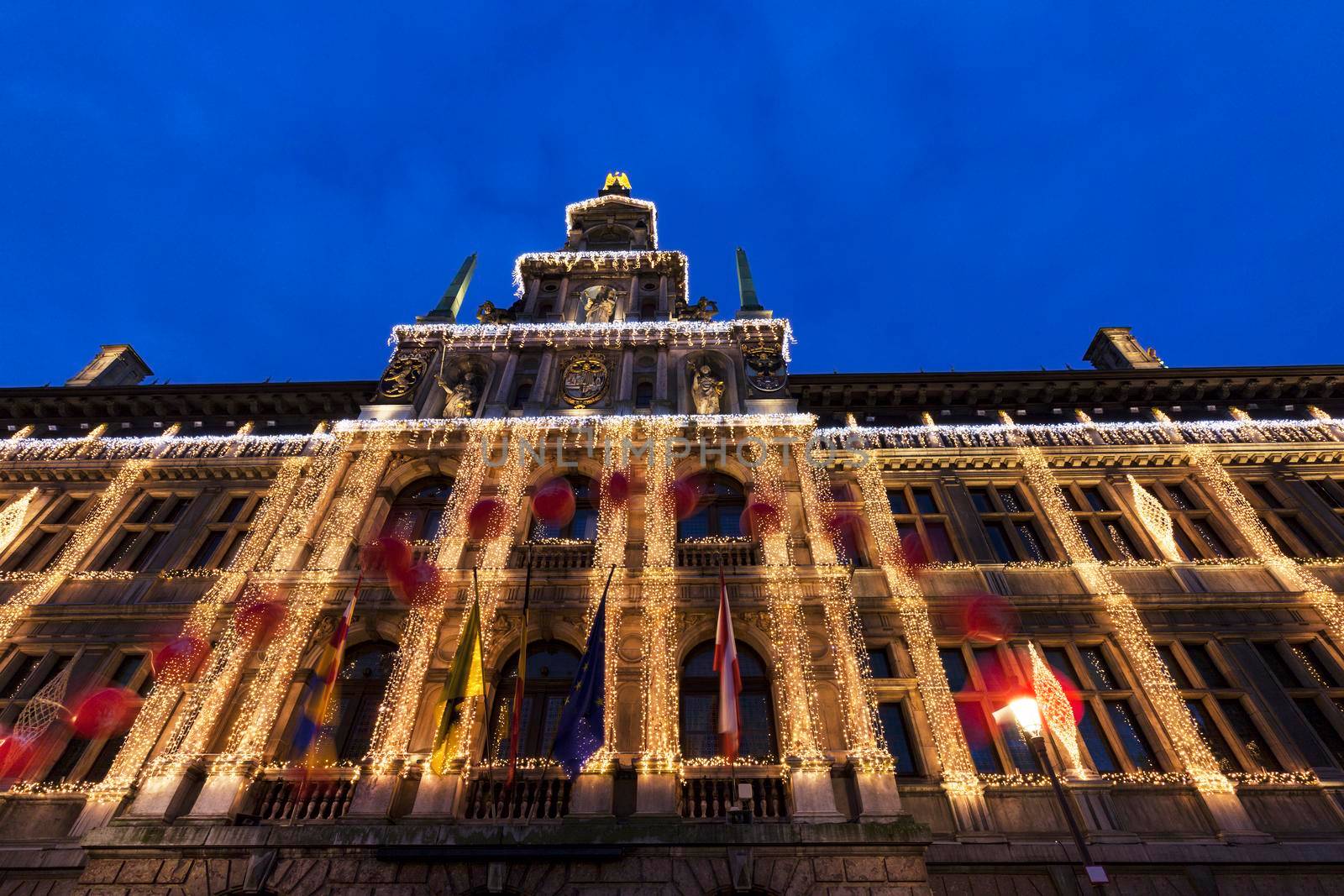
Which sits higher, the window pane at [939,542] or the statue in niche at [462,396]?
the statue in niche at [462,396]

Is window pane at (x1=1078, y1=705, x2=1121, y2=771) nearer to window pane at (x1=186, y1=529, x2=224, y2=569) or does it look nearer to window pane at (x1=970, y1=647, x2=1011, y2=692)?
window pane at (x1=970, y1=647, x2=1011, y2=692)

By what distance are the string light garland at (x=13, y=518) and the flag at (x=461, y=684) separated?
51.3 ft

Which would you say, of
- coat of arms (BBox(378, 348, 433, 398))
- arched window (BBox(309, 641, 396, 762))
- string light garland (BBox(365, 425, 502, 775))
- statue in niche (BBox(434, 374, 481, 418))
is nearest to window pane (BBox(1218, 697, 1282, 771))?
string light garland (BBox(365, 425, 502, 775))

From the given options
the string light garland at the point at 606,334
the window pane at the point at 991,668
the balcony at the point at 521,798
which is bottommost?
the balcony at the point at 521,798

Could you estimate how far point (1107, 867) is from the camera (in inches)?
508

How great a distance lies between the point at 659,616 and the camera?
52.2 feet

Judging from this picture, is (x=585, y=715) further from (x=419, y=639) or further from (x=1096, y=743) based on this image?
(x=1096, y=743)

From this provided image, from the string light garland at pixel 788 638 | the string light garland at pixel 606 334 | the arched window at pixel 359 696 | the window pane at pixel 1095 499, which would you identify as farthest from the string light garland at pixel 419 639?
the window pane at pixel 1095 499

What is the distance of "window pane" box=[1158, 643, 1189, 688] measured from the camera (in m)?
16.1

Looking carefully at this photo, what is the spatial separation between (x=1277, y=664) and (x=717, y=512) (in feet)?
45.8

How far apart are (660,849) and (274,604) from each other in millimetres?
10810

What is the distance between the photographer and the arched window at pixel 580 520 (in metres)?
18.9

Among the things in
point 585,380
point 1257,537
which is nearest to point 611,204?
point 585,380

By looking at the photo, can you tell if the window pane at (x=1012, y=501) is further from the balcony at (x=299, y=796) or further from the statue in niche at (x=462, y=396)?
the balcony at (x=299, y=796)
